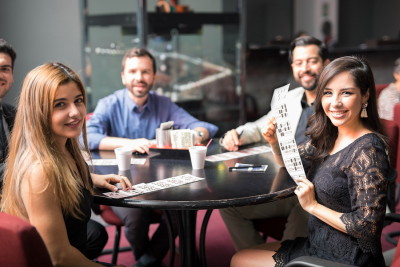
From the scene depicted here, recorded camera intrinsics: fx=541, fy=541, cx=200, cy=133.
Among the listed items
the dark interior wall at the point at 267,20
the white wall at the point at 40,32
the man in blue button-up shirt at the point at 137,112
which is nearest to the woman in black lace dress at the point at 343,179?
the man in blue button-up shirt at the point at 137,112

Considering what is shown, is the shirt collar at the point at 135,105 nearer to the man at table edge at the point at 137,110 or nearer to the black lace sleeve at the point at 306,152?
the man at table edge at the point at 137,110

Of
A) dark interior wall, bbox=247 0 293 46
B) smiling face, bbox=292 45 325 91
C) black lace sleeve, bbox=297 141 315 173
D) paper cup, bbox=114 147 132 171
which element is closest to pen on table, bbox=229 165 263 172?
black lace sleeve, bbox=297 141 315 173

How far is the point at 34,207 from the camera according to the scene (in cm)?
166

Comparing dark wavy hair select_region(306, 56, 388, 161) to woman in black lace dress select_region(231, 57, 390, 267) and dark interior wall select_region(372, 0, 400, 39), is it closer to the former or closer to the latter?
woman in black lace dress select_region(231, 57, 390, 267)

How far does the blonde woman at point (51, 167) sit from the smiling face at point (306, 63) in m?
1.55

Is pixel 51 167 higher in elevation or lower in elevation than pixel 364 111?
lower

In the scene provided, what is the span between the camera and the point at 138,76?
3.25 m

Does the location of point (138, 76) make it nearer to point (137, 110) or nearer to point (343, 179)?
point (137, 110)

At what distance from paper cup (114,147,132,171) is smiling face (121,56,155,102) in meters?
0.95

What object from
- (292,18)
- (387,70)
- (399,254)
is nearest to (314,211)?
(399,254)

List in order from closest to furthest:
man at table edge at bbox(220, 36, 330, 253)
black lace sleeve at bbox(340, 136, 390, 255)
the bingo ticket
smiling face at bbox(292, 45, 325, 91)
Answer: black lace sleeve at bbox(340, 136, 390, 255), the bingo ticket, man at table edge at bbox(220, 36, 330, 253), smiling face at bbox(292, 45, 325, 91)

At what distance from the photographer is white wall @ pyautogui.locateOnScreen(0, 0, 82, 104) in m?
4.89

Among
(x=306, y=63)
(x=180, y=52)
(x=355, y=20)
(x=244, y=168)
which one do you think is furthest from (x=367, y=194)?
(x=355, y=20)

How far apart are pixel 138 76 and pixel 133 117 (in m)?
0.25
